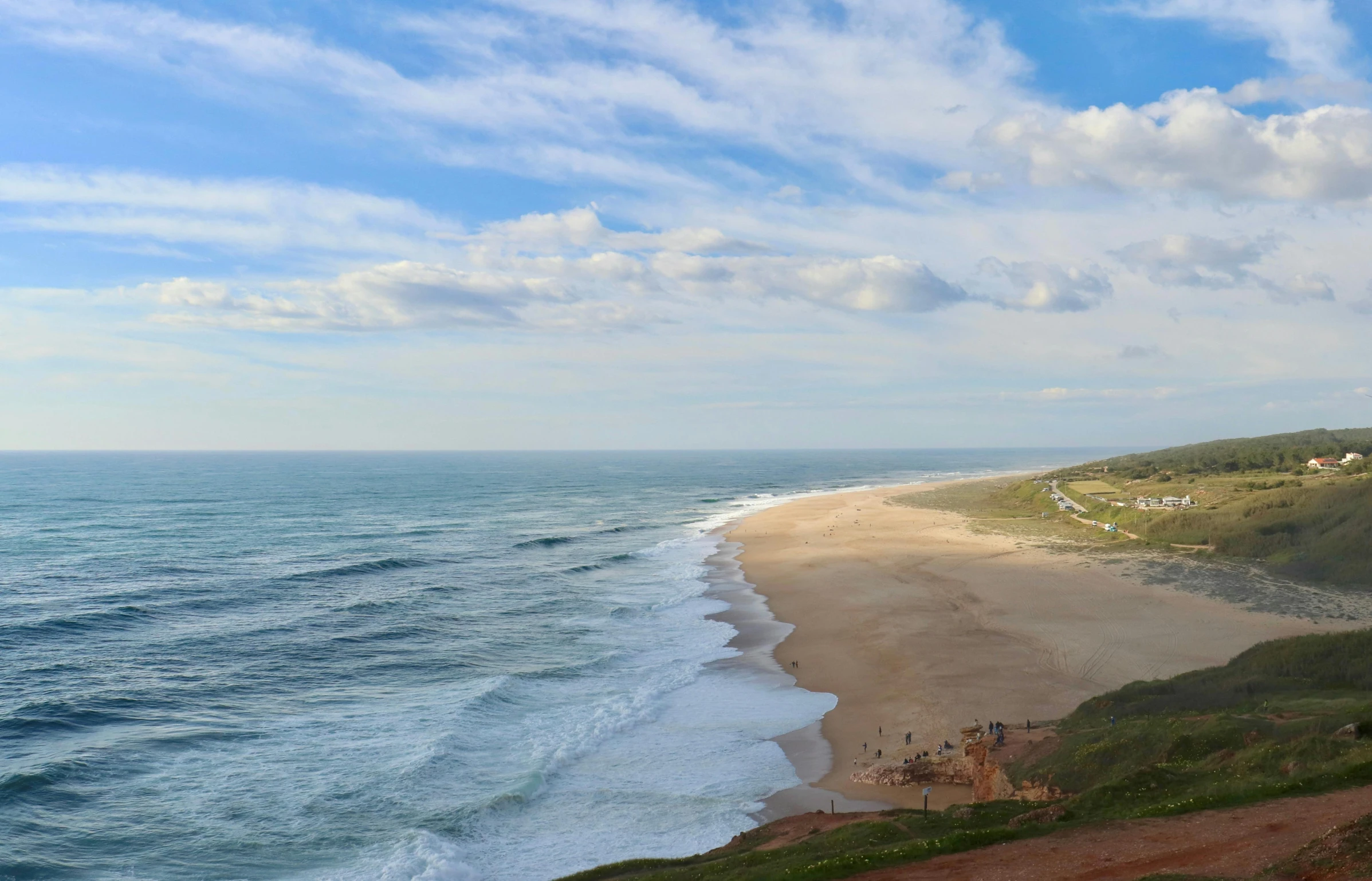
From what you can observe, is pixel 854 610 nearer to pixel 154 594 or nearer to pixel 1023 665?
pixel 1023 665

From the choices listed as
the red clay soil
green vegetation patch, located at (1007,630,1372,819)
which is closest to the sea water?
the red clay soil

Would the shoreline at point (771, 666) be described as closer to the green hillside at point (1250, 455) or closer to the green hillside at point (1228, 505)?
the green hillside at point (1228, 505)

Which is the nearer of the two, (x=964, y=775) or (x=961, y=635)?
(x=964, y=775)

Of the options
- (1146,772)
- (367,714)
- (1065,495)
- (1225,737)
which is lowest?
(367,714)

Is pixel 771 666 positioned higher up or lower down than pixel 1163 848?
lower down

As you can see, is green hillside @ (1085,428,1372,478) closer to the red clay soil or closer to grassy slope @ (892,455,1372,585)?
grassy slope @ (892,455,1372,585)

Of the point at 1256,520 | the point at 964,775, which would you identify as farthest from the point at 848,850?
the point at 1256,520

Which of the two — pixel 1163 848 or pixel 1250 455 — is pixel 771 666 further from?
pixel 1250 455
